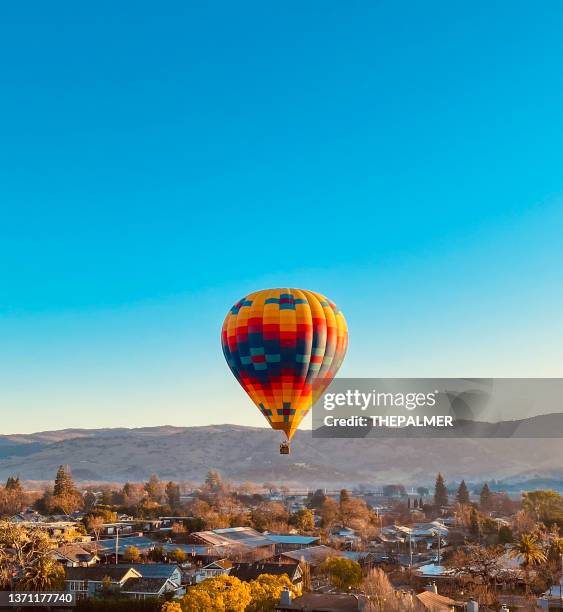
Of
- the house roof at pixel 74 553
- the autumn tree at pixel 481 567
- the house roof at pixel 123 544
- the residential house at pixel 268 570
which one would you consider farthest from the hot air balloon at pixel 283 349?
the house roof at pixel 123 544

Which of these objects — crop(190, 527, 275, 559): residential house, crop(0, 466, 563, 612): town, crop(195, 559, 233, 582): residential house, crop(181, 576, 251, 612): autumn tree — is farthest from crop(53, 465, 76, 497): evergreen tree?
crop(181, 576, 251, 612): autumn tree

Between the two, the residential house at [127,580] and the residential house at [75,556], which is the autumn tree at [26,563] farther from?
the residential house at [75,556]

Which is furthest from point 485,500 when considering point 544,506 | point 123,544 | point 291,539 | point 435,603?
point 435,603

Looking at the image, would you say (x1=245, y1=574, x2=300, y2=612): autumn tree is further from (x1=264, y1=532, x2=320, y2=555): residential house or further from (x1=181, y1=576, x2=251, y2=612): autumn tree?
(x1=264, y1=532, x2=320, y2=555): residential house

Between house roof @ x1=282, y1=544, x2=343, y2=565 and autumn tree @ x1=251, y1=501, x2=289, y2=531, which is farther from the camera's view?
autumn tree @ x1=251, y1=501, x2=289, y2=531

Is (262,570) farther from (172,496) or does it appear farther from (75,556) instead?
(172,496)

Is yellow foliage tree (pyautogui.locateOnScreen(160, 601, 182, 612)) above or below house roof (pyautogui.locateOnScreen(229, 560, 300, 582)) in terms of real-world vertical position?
above
